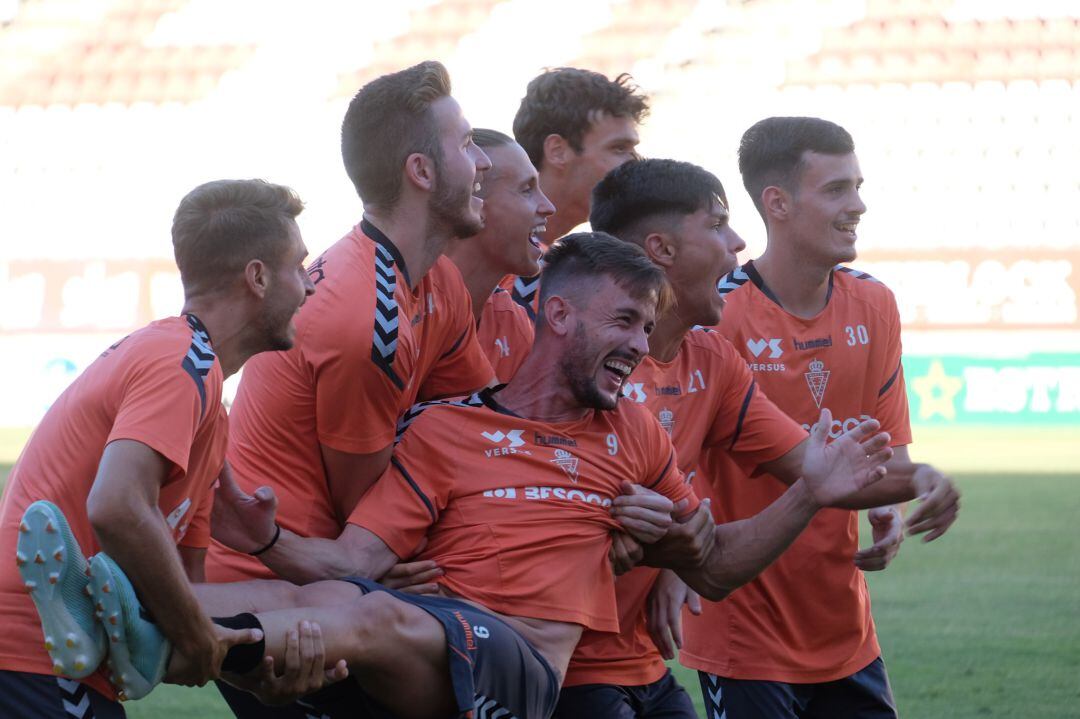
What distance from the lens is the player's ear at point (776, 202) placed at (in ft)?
15.5

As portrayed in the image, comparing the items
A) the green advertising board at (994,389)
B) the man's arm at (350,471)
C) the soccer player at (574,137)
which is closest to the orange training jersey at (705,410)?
the man's arm at (350,471)

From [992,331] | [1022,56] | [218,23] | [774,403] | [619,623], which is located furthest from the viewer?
[218,23]

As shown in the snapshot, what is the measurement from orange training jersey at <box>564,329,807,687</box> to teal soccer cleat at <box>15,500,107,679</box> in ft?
5.02

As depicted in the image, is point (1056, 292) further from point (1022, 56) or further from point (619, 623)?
point (619, 623)

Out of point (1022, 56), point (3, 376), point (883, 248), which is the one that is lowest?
point (3, 376)

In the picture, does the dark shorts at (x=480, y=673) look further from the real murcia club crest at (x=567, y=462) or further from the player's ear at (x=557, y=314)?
the player's ear at (x=557, y=314)

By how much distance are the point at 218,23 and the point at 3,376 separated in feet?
28.4

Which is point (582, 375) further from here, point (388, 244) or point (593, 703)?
point (593, 703)

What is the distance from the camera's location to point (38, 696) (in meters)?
2.86

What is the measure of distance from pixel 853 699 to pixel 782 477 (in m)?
0.75

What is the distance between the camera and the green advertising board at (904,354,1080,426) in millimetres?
21703

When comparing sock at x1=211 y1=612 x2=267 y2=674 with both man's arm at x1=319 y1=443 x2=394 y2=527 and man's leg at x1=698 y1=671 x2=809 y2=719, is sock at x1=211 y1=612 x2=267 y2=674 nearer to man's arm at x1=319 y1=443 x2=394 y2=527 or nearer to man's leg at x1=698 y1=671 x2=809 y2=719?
man's arm at x1=319 y1=443 x2=394 y2=527

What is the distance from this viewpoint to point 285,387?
3.33m

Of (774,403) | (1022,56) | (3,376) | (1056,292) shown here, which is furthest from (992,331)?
(774,403)
